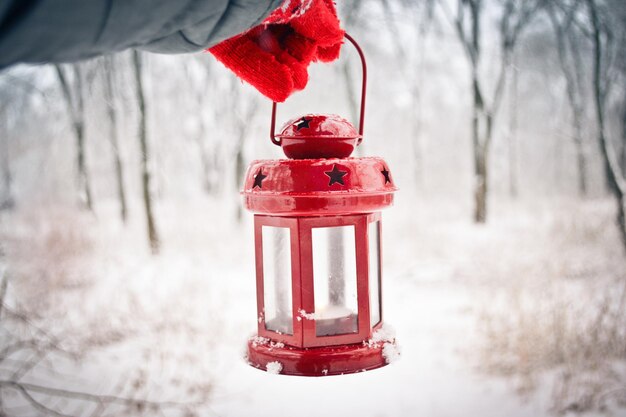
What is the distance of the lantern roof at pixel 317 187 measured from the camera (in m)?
1.36

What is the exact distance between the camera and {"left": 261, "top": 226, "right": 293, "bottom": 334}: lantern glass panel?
1518 millimetres

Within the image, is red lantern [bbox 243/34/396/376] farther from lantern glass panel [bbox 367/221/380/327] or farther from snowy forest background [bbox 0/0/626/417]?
snowy forest background [bbox 0/0/626/417]

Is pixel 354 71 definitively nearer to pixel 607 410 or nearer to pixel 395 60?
pixel 395 60

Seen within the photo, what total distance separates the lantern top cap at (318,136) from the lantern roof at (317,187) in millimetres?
80

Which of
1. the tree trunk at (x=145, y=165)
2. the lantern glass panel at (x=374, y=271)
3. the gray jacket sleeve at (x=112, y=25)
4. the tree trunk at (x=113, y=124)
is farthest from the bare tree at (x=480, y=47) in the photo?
the gray jacket sleeve at (x=112, y=25)

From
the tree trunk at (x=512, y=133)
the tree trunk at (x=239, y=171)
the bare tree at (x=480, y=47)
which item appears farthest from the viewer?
the tree trunk at (x=512, y=133)

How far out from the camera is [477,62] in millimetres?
8625

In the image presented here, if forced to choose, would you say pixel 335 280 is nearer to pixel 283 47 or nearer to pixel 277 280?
pixel 277 280

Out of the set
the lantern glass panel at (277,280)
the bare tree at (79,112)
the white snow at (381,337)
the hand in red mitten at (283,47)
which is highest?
the bare tree at (79,112)

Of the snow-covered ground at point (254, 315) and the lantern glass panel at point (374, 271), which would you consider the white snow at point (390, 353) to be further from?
the snow-covered ground at point (254, 315)

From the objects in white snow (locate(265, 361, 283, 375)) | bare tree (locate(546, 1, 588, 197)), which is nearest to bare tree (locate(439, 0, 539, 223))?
bare tree (locate(546, 1, 588, 197))

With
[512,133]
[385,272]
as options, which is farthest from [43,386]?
[512,133]

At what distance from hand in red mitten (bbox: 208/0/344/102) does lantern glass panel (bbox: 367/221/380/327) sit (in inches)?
21.2

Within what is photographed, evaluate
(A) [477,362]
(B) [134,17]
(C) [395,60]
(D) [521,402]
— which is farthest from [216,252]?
(C) [395,60]
